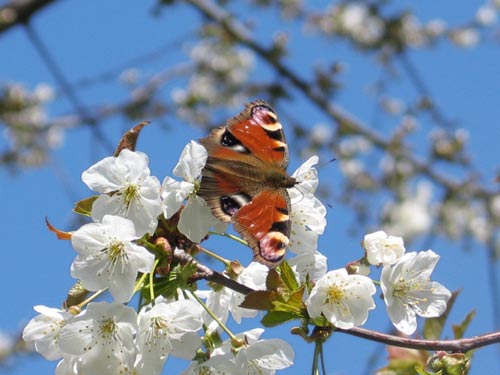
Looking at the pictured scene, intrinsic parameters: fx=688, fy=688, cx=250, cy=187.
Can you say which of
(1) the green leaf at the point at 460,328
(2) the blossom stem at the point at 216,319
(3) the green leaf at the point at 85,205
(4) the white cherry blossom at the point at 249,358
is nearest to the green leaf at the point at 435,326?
(1) the green leaf at the point at 460,328

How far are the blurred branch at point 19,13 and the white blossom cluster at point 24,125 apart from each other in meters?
1.17

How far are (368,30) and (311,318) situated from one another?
682 cm

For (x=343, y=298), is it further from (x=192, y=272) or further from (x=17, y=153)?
(x=17, y=153)

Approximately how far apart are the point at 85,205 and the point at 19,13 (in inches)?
122

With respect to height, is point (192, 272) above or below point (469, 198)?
below

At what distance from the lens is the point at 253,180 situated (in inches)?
66.7

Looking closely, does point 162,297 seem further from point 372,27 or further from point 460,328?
point 372,27

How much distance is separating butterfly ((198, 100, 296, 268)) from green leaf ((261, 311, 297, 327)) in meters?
0.14

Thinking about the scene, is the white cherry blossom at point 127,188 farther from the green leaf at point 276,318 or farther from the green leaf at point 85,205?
the green leaf at point 276,318

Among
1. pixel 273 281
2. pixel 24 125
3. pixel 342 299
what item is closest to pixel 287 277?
pixel 273 281

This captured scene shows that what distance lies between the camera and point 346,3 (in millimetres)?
6277

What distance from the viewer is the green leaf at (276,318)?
5.23 ft

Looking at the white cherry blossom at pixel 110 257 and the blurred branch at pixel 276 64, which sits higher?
the blurred branch at pixel 276 64

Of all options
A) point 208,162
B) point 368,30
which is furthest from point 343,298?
point 368,30
